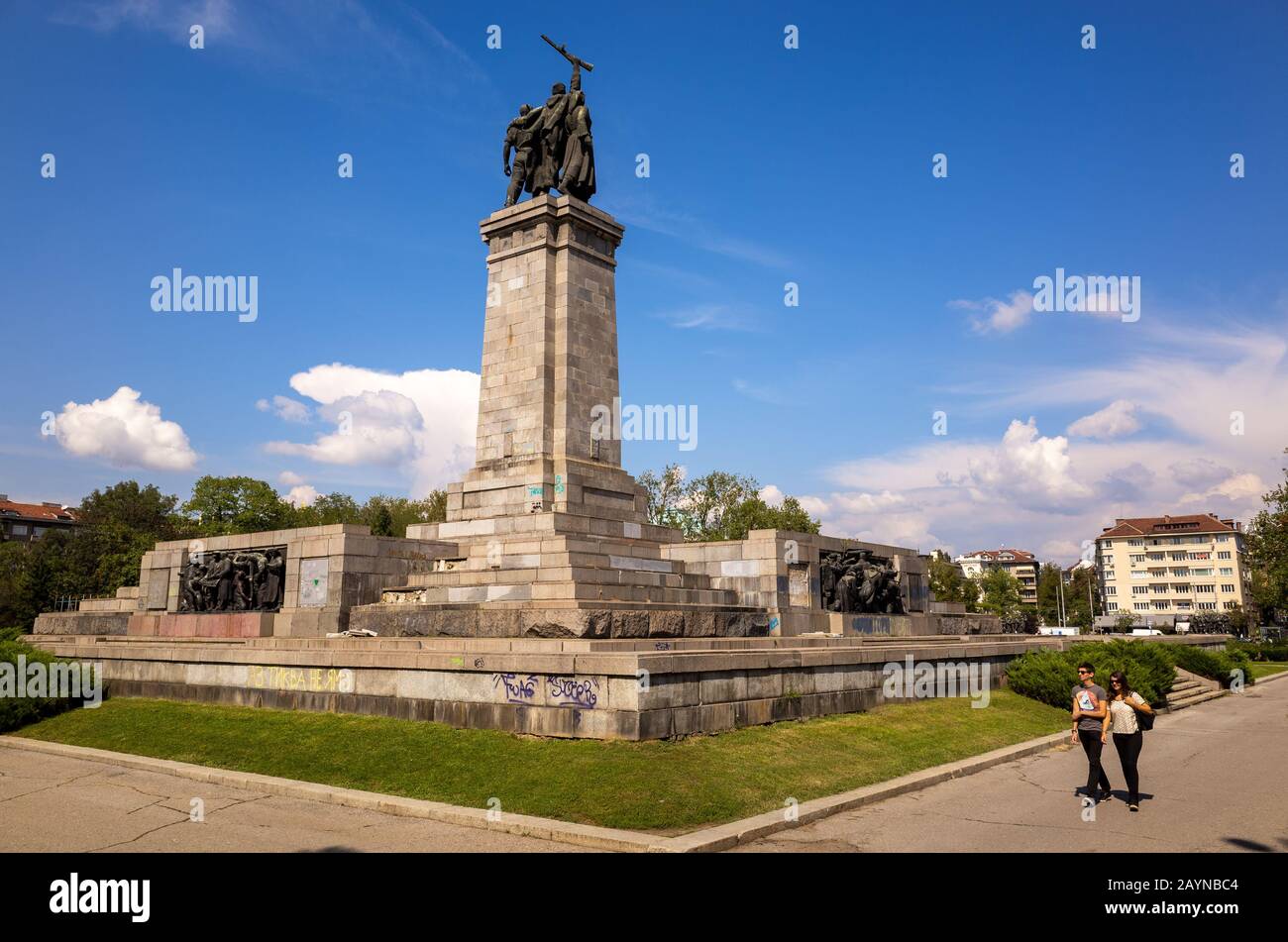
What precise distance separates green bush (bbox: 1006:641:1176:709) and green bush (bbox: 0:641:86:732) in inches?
863

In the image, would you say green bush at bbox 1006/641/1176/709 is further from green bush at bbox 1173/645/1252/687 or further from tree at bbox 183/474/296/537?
tree at bbox 183/474/296/537

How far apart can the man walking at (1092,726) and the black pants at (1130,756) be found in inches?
9.6

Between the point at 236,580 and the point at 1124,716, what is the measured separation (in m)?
22.0

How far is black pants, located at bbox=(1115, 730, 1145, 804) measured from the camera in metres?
11.7

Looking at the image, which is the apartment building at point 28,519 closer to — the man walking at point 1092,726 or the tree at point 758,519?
the tree at point 758,519

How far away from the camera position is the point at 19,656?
1933 cm

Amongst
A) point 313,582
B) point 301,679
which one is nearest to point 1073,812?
point 301,679

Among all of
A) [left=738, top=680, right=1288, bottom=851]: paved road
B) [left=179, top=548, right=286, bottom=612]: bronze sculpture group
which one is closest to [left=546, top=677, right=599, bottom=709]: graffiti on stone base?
[left=738, top=680, right=1288, bottom=851]: paved road

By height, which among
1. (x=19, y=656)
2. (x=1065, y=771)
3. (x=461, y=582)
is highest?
(x=461, y=582)

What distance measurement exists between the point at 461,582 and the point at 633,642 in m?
6.38

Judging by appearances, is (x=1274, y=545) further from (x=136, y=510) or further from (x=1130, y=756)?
(x=136, y=510)
